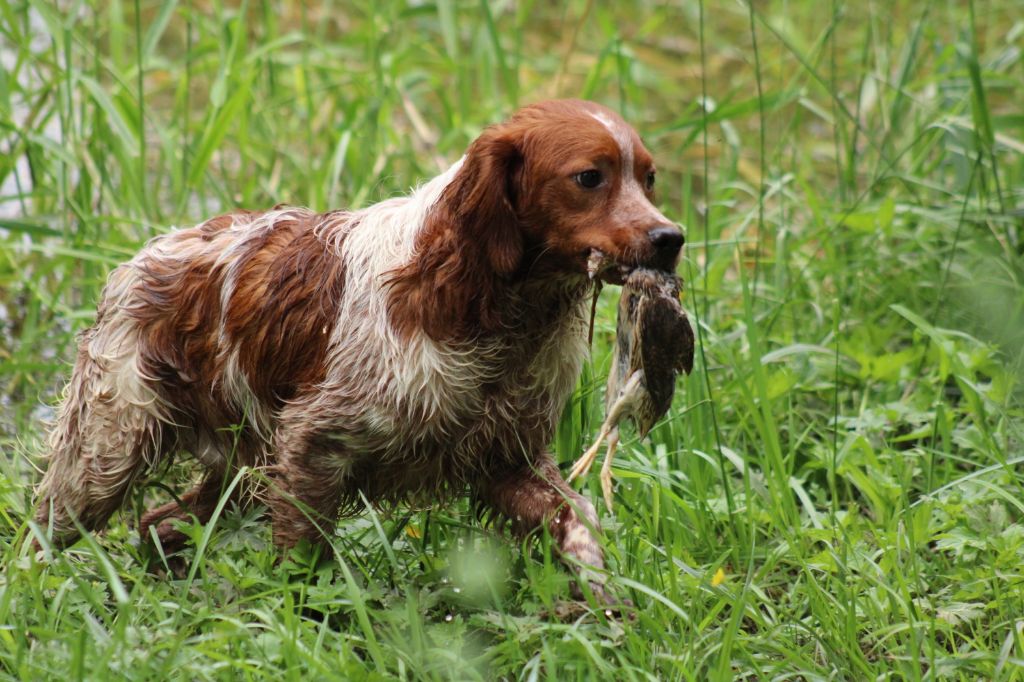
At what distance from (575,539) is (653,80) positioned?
5270 millimetres

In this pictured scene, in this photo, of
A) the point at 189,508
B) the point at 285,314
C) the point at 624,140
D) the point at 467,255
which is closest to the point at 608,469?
the point at 467,255

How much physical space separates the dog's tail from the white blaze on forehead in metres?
1.44

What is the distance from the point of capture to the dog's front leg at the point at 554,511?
3.68 metres

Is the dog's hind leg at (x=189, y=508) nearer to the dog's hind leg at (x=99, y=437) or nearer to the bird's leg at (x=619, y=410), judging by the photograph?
the dog's hind leg at (x=99, y=437)

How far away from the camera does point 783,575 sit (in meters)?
4.23

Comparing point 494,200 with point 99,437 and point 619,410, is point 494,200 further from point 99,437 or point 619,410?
point 99,437

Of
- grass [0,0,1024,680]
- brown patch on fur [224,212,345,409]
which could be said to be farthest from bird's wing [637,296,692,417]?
brown patch on fur [224,212,345,409]

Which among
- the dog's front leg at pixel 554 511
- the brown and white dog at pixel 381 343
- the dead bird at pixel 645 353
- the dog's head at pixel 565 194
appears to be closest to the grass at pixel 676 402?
the dog's front leg at pixel 554 511

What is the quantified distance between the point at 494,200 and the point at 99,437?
1330 mm

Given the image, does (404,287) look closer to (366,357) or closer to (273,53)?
(366,357)

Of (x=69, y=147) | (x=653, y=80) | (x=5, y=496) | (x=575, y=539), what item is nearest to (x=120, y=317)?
(x=5, y=496)

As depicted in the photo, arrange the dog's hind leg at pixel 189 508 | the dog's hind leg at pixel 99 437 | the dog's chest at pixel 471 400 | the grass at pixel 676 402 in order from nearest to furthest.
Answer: the grass at pixel 676 402 < the dog's chest at pixel 471 400 < the dog's hind leg at pixel 99 437 < the dog's hind leg at pixel 189 508

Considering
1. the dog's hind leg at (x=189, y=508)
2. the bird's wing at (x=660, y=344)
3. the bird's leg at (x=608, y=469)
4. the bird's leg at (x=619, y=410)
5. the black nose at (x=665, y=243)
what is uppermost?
the black nose at (x=665, y=243)

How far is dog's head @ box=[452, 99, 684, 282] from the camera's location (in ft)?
11.7
